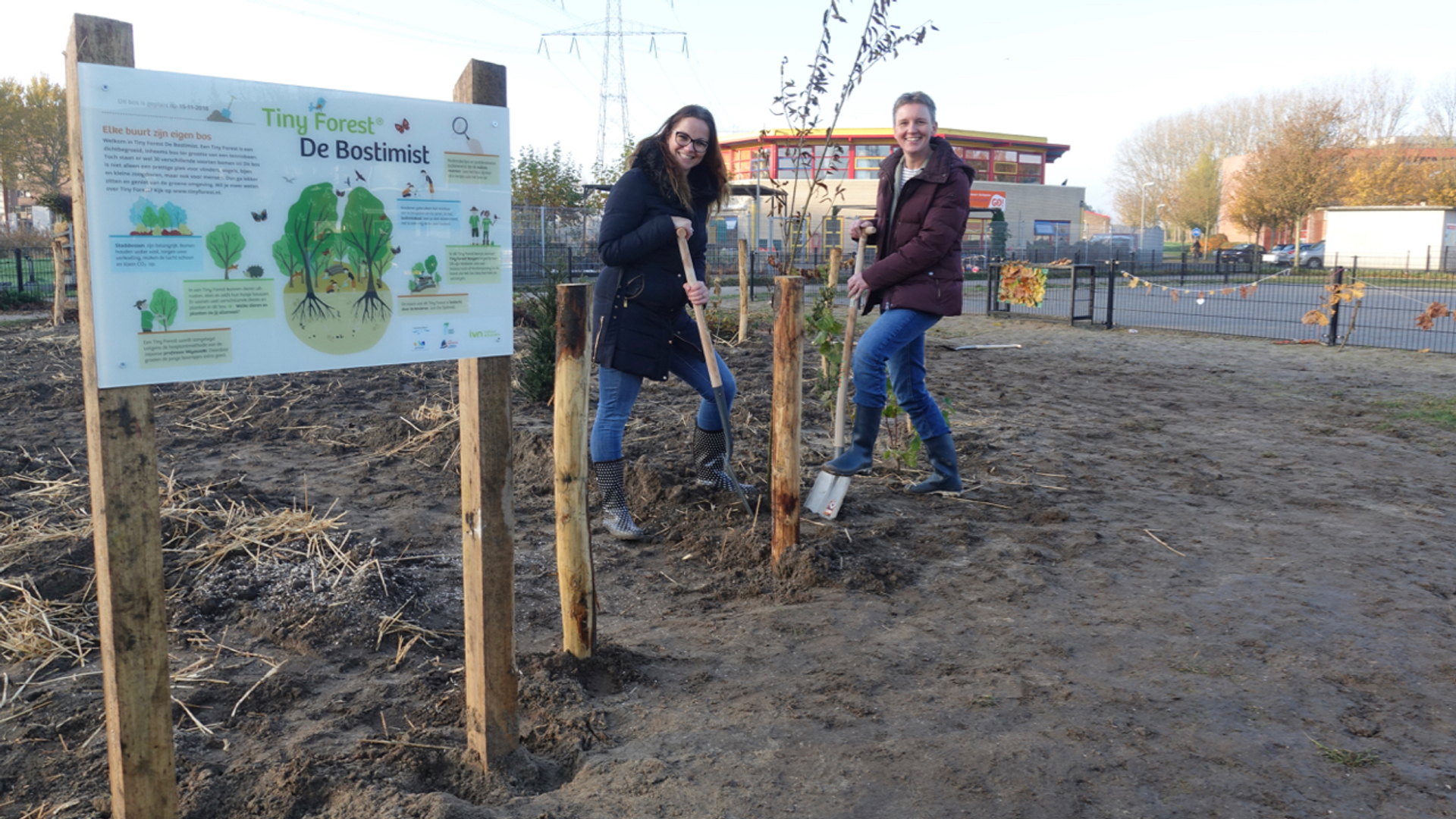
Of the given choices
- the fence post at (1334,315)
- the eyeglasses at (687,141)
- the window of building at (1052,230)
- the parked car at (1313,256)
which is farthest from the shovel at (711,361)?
the window of building at (1052,230)

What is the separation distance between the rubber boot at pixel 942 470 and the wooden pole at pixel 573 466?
2.37 m

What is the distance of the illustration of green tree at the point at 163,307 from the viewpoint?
6.00 ft

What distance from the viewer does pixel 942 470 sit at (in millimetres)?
4910

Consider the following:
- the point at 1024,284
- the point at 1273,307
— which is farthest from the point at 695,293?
the point at 1273,307

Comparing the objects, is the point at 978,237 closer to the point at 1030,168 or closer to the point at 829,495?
the point at 1030,168

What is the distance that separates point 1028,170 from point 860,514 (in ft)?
192

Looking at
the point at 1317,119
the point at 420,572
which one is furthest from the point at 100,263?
the point at 1317,119

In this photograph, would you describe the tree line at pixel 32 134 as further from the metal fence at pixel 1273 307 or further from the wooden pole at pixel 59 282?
the metal fence at pixel 1273 307

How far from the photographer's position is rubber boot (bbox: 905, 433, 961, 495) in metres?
4.86

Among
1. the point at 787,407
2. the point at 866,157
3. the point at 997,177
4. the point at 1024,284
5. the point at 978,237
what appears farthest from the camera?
the point at 997,177

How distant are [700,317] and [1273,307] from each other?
1630 cm

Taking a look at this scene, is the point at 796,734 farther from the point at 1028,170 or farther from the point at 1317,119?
the point at 1028,170

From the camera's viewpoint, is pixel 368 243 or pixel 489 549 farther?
pixel 489 549

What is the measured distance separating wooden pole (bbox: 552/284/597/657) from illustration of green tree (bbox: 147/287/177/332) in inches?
47.4
